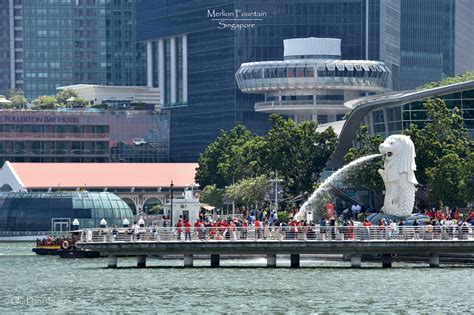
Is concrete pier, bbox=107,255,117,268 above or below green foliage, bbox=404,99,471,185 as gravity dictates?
below

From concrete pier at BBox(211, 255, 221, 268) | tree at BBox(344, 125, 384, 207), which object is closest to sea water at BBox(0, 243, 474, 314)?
concrete pier at BBox(211, 255, 221, 268)

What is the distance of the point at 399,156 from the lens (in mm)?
121500

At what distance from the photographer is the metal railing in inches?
4338

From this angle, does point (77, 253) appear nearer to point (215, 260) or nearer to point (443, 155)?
point (215, 260)

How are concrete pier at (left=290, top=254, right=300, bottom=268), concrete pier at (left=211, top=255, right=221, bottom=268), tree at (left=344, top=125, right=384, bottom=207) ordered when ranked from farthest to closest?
1. tree at (left=344, top=125, right=384, bottom=207)
2. concrete pier at (left=211, top=255, right=221, bottom=268)
3. concrete pier at (left=290, top=254, right=300, bottom=268)

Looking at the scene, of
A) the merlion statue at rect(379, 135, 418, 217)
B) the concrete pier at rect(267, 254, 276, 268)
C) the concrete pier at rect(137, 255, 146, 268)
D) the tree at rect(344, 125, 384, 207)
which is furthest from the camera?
the tree at rect(344, 125, 384, 207)

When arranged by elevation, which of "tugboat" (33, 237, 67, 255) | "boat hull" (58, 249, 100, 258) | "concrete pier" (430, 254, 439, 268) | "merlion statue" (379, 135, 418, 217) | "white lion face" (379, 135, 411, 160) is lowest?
"concrete pier" (430, 254, 439, 268)

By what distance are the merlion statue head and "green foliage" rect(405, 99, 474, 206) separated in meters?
18.3

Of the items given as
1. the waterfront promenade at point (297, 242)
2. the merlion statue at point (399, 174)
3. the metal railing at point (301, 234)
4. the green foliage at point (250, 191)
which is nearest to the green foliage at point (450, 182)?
the merlion statue at point (399, 174)

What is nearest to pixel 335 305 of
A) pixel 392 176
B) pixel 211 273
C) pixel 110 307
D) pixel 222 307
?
pixel 222 307

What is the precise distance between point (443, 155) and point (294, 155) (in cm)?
2536

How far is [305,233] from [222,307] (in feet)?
79.4

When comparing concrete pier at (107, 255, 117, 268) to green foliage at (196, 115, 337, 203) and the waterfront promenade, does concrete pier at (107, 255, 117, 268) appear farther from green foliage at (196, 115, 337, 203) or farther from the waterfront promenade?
green foliage at (196, 115, 337, 203)

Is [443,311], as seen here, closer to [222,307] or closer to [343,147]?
[222,307]
